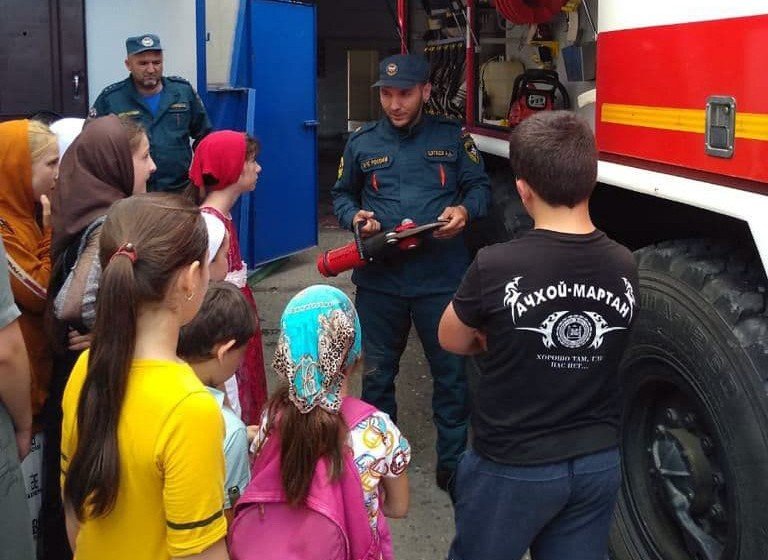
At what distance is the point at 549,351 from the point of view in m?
1.94

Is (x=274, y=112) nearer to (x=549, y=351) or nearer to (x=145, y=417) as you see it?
(x=549, y=351)

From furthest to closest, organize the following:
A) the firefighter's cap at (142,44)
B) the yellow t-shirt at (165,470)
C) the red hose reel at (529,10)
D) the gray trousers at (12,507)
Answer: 1. the firefighter's cap at (142,44)
2. the red hose reel at (529,10)
3. the gray trousers at (12,507)
4. the yellow t-shirt at (165,470)

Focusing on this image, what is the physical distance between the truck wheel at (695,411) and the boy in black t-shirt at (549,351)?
32cm

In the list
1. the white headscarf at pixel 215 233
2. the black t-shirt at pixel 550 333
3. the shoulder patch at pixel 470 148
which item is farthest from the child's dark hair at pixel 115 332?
the shoulder patch at pixel 470 148

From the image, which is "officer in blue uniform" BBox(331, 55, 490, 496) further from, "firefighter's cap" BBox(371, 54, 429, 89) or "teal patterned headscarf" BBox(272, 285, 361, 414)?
"teal patterned headscarf" BBox(272, 285, 361, 414)

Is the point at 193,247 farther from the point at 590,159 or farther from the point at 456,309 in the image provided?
the point at 590,159

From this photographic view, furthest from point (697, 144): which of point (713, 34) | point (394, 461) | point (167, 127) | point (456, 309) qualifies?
point (167, 127)

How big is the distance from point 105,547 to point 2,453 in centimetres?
39

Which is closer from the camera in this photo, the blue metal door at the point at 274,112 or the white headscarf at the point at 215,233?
the white headscarf at the point at 215,233

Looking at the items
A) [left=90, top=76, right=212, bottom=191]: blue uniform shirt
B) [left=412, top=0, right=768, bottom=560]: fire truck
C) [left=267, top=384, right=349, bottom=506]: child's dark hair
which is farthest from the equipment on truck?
[left=90, top=76, right=212, bottom=191]: blue uniform shirt

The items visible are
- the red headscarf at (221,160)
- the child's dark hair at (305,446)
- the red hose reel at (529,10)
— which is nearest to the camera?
the child's dark hair at (305,446)

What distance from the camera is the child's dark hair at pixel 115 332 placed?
159cm

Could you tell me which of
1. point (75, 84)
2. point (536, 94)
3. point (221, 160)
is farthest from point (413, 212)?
point (75, 84)

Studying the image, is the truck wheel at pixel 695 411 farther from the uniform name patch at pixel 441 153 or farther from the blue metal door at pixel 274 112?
the blue metal door at pixel 274 112
